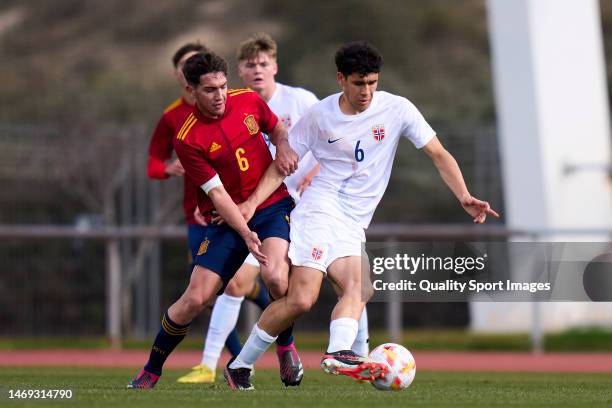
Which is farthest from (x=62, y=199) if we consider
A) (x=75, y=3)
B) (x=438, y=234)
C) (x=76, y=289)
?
(x=75, y=3)

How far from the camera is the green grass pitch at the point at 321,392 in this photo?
7129mm

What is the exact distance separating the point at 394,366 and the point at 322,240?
87 cm

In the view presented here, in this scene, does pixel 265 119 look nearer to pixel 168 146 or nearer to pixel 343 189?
pixel 343 189

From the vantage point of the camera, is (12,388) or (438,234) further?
(438,234)

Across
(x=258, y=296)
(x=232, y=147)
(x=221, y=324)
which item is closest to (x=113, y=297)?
(x=258, y=296)

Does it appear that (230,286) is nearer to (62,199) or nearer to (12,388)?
(12,388)

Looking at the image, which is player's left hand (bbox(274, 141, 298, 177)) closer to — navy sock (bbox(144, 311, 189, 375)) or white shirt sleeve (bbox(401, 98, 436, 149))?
white shirt sleeve (bbox(401, 98, 436, 149))

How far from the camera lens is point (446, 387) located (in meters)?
8.95

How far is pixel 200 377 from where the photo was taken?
32.0ft

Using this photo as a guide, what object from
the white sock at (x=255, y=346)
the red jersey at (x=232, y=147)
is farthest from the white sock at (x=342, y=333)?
the red jersey at (x=232, y=147)

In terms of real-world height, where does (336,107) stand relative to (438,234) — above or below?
above

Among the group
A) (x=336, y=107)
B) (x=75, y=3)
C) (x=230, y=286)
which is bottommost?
(x=230, y=286)

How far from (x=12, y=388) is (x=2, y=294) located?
1021cm

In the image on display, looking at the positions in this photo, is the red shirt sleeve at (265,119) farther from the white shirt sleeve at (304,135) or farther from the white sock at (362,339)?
the white sock at (362,339)
